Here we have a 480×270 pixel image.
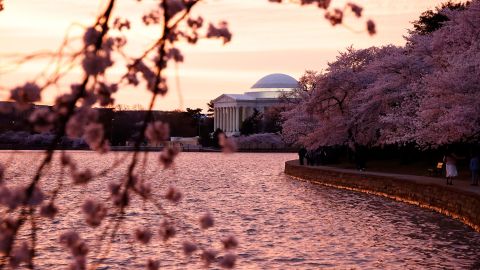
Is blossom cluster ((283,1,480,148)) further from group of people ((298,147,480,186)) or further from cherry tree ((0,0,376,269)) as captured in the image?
cherry tree ((0,0,376,269))

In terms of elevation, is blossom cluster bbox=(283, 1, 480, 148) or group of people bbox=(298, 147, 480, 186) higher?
blossom cluster bbox=(283, 1, 480, 148)

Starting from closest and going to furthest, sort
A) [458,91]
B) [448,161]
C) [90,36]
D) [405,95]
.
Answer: [90,36] < [448,161] < [458,91] < [405,95]

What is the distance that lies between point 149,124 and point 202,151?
560 feet

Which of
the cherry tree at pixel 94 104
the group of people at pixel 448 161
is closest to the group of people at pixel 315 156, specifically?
the group of people at pixel 448 161

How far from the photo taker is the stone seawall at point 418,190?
28906 millimetres

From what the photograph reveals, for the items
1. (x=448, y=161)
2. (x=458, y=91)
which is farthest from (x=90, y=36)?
(x=458, y=91)

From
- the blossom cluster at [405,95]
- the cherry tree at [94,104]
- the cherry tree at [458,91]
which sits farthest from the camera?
the blossom cluster at [405,95]

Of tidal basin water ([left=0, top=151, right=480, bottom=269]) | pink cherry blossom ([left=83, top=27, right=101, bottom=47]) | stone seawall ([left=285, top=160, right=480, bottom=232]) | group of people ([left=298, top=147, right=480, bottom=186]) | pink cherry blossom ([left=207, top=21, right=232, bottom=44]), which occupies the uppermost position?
pink cherry blossom ([left=207, top=21, right=232, bottom=44])

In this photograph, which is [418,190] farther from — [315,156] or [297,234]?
[315,156]

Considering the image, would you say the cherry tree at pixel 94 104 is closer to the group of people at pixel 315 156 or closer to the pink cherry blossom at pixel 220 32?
the pink cherry blossom at pixel 220 32

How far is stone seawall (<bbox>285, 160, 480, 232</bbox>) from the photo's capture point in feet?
94.8

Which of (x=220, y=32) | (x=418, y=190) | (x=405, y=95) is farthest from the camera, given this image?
(x=405, y=95)

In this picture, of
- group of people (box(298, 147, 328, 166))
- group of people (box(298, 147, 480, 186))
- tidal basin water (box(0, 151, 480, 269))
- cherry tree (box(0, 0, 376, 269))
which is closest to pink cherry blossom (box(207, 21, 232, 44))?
cherry tree (box(0, 0, 376, 269))

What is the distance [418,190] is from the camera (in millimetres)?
37062
